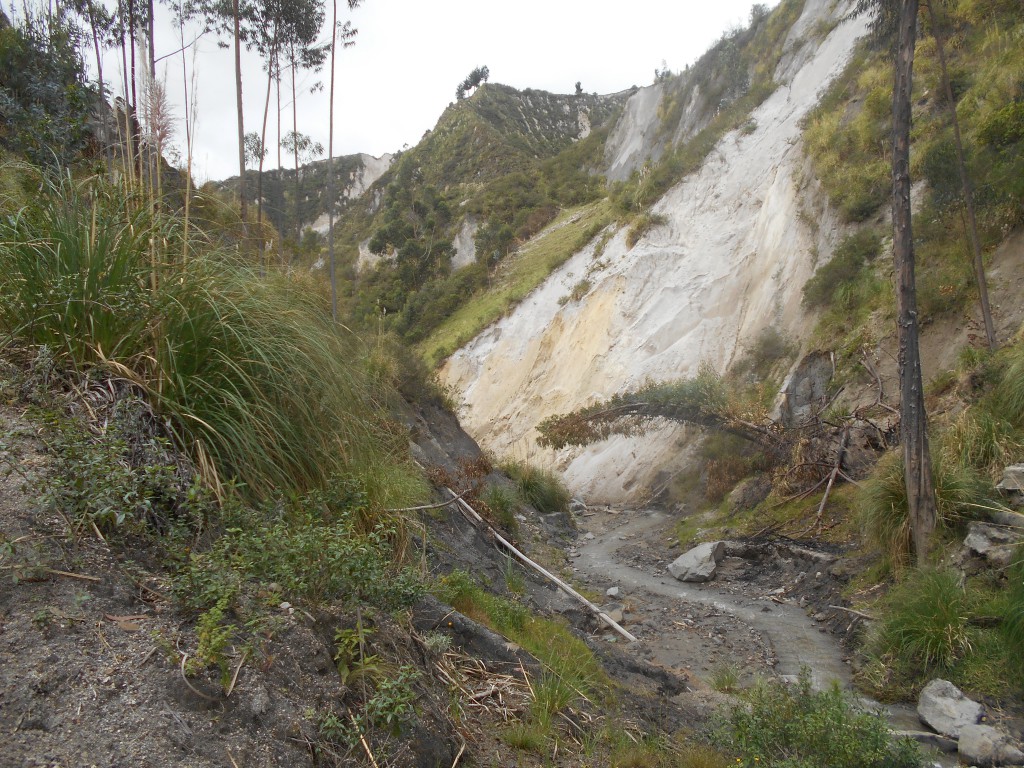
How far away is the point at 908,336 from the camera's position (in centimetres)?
805

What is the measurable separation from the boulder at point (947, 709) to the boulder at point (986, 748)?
144 millimetres

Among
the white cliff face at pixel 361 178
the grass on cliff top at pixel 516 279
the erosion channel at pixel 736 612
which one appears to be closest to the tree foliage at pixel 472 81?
the white cliff face at pixel 361 178

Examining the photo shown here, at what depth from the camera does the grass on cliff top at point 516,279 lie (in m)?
30.2

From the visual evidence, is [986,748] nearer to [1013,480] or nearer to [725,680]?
[725,680]

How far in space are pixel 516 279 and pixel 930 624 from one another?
27.8 meters

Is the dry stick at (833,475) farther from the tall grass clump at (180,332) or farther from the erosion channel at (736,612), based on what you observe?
the tall grass clump at (180,332)

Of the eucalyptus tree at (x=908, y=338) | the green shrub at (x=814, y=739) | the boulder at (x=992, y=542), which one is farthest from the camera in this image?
the eucalyptus tree at (x=908, y=338)

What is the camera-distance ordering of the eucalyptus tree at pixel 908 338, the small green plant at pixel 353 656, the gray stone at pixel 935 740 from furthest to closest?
1. the eucalyptus tree at pixel 908 338
2. the gray stone at pixel 935 740
3. the small green plant at pixel 353 656

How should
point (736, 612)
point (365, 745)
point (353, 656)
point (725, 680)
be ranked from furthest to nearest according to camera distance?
point (736, 612)
point (725, 680)
point (353, 656)
point (365, 745)

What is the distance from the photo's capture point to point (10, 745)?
6.42 ft

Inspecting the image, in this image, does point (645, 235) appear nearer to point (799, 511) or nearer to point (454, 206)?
point (799, 511)

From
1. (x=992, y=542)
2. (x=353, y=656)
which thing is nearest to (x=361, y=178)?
(x=992, y=542)

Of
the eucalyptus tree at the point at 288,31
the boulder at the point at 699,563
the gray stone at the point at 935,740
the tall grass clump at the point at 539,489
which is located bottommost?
the tall grass clump at the point at 539,489

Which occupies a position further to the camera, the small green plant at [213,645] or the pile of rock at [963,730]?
the pile of rock at [963,730]
